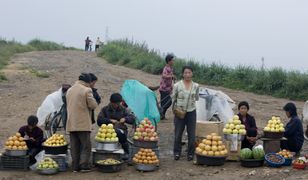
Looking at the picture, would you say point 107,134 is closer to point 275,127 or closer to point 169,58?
point 275,127

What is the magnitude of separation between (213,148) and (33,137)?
323 cm

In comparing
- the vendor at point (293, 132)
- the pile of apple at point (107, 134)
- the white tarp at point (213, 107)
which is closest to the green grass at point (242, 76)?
the white tarp at point (213, 107)

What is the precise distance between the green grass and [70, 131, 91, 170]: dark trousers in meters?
12.6

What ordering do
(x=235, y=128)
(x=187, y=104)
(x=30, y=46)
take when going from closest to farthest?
1. (x=235, y=128)
2. (x=187, y=104)
3. (x=30, y=46)

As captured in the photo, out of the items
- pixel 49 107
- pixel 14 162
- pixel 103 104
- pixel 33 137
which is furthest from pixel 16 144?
pixel 103 104

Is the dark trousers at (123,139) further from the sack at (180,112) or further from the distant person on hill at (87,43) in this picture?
the distant person on hill at (87,43)

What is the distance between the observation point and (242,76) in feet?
74.2

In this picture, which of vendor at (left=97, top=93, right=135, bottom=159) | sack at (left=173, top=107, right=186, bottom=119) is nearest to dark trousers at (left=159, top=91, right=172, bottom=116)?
vendor at (left=97, top=93, right=135, bottom=159)

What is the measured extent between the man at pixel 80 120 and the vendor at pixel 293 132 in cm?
353

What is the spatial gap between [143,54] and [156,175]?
23388 mm

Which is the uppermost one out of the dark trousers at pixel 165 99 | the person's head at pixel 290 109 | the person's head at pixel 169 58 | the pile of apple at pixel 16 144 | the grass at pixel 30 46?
the grass at pixel 30 46

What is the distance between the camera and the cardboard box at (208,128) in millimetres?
9398

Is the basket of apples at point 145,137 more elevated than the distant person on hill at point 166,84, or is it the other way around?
the distant person on hill at point 166,84

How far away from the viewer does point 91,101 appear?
8188 mm
